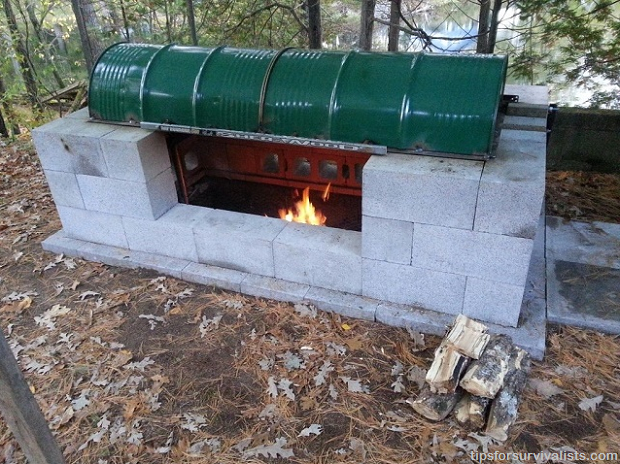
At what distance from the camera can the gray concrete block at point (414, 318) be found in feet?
14.0

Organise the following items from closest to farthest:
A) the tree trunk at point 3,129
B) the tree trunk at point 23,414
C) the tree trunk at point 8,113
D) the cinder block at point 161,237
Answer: the tree trunk at point 23,414
the cinder block at point 161,237
the tree trunk at point 3,129
the tree trunk at point 8,113

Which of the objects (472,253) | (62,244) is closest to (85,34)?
(62,244)

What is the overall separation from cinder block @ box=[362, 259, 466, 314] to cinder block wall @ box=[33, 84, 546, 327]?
0.03 feet

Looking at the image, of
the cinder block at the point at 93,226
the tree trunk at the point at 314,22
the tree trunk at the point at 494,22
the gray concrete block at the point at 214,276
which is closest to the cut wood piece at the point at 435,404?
the gray concrete block at the point at 214,276

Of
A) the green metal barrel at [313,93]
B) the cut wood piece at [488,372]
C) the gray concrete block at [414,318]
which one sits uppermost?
the green metal barrel at [313,93]

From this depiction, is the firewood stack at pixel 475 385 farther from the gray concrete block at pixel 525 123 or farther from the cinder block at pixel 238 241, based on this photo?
the gray concrete block at pixel 525 123

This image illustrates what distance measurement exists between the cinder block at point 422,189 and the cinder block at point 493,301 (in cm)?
61

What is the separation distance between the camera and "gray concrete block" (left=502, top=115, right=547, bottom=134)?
4.58m

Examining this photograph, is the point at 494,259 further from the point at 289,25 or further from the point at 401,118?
the point at 289,25

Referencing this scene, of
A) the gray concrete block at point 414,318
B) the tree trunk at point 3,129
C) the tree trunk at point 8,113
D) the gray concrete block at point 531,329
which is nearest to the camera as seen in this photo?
the gray concrete block at point 531,329

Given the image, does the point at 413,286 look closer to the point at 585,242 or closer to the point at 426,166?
the point at 426,166

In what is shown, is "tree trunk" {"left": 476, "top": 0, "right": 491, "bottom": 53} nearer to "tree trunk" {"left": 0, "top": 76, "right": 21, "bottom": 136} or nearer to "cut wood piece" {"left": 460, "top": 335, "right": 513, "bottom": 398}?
"cut wood piece" {"left": 460, "top": 335, "right": 513, "bottom": 398}

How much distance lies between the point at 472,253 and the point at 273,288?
A: 2.03m

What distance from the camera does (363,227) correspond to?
4238 mm
